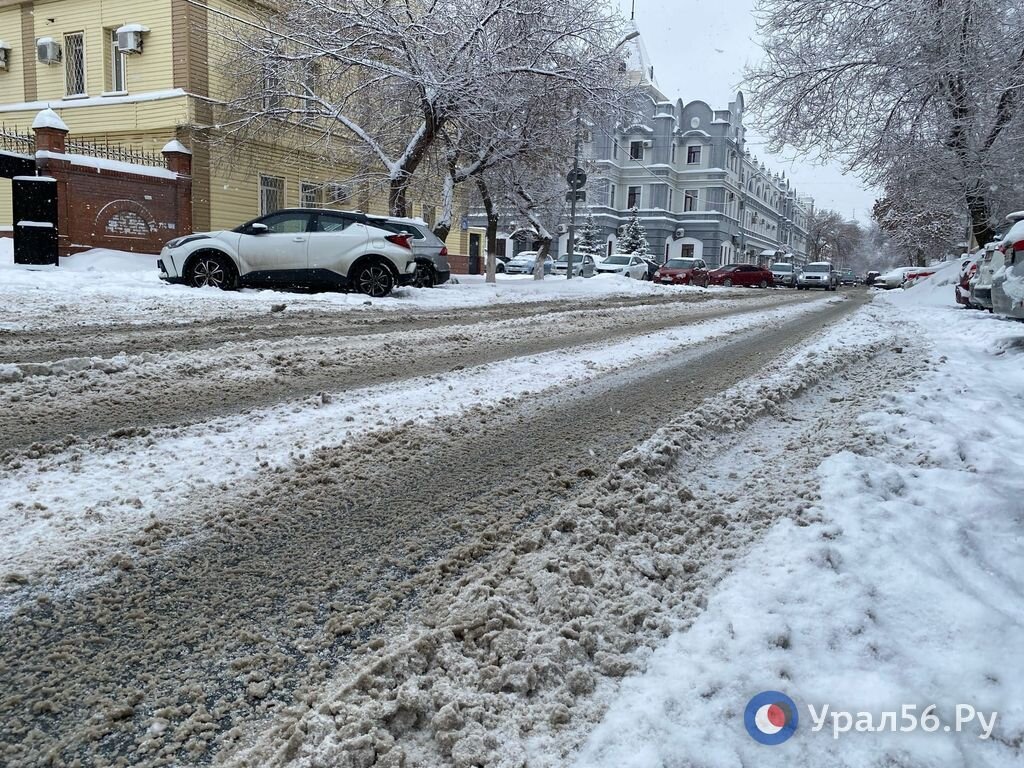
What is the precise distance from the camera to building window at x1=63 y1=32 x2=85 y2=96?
23.8 m

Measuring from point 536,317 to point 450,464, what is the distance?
7079 mm

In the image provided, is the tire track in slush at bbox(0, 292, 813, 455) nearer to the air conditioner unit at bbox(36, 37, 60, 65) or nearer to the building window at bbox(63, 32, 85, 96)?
the building window at bbox(63, 32, 85, 96)

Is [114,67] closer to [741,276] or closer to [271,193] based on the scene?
[271,193]

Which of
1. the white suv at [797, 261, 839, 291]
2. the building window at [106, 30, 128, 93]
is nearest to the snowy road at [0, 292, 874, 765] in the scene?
the building window at [106, 30, 128, 93]

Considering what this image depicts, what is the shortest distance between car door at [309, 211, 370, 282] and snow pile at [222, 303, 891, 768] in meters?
10.8

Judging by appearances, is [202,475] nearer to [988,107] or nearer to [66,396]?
[66,396]

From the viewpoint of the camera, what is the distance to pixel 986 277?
1053cm

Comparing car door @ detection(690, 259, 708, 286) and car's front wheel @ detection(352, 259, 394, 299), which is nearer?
car's front wheel @ detection(352, 259, 394, 299)

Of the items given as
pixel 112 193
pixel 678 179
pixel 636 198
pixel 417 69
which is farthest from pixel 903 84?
pixel 678 179

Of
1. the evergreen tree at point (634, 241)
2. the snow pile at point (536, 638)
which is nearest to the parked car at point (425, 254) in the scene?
the snow pile at point (536, 638)

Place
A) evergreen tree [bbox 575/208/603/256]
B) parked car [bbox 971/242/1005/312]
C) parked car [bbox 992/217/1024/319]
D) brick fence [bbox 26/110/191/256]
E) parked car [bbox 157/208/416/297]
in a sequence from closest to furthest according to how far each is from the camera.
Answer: parked car [bbox 992/217/1024/319]
parked car [bbox 971/242/1005/312]
parked car [bbox 157/208/416/297]
brick fence [bbox 26/110/191/256]
evergreen tree [bbox 575/208/603/256]

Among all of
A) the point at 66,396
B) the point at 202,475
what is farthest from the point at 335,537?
the point at 66,396

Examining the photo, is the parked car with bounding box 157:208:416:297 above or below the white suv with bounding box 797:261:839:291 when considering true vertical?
below

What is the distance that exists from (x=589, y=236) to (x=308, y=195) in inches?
1343
